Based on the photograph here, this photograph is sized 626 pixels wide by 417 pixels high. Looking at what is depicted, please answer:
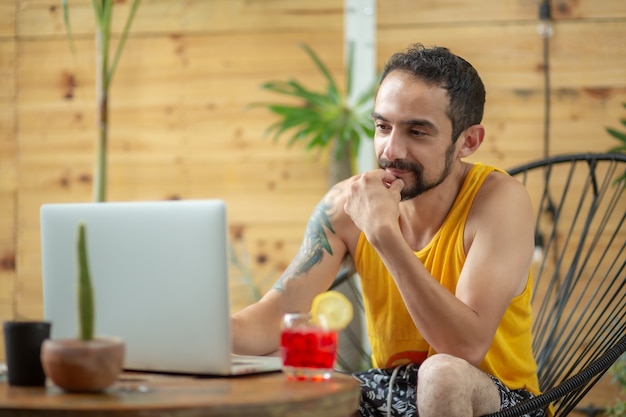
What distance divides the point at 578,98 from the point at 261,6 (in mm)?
1397

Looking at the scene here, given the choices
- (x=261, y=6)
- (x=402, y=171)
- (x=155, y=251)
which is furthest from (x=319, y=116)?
(x=155, y=251)

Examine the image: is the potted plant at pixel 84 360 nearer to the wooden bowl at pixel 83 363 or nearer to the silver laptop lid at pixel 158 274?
the wooden bowl at pixel 83 363

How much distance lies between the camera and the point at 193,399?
3.76ft

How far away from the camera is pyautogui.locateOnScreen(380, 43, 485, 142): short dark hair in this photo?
1.96 metres

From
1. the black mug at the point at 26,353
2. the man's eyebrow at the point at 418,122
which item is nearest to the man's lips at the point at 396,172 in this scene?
the man's eyebrow at the point at 418,122

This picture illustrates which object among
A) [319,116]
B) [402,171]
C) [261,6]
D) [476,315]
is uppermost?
[261,6]

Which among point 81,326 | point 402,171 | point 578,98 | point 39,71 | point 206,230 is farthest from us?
point 39,71

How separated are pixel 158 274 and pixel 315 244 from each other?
0.79 m

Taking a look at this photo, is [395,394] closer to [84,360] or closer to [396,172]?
[396,172]

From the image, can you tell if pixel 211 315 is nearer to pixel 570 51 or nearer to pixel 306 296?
pixel 306 296

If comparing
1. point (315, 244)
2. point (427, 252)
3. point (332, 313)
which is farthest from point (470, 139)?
point (332, 313)

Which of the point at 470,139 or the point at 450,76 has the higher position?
the point at 450,76

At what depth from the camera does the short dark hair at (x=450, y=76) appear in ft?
6.42

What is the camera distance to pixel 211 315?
4.32 feet
